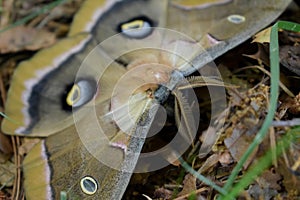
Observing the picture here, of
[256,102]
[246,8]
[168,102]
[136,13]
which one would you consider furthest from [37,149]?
[246,8]

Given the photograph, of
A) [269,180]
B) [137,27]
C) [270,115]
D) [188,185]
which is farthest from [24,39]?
[270,115]

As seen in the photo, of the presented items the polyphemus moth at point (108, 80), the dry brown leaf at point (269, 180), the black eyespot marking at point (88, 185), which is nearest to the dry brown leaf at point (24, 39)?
the polyphemus moth at point (108, 80)

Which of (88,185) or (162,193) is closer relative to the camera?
(88,185)

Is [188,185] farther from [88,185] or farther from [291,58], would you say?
[291,58]

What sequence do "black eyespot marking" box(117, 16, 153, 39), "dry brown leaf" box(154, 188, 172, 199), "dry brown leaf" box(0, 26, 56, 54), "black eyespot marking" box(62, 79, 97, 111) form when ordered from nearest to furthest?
"dry brown leaf" box(154, 188, 172, 199) → "black eyespot marking" box(62, 79, 97, 111) → "black eyespot marking" box(117, 16, 153, 39) → "dry brown leaf" box(0, 26, 56, 54)

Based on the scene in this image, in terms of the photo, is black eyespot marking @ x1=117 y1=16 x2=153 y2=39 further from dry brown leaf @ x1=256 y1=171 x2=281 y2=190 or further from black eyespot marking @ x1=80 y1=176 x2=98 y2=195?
dry brown leaf @ x1=256 y1=171 x2=281 y2=190

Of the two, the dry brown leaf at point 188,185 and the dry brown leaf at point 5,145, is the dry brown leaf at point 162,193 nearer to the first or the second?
the dry brown leaf at point 188,185

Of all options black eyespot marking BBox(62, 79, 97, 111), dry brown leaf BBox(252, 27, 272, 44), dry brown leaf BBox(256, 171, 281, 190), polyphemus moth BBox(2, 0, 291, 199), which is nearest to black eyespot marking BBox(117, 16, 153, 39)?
polyphemus moth BBox(2, 0, 291, 199)

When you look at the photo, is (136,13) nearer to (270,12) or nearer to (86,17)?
(86,17)
